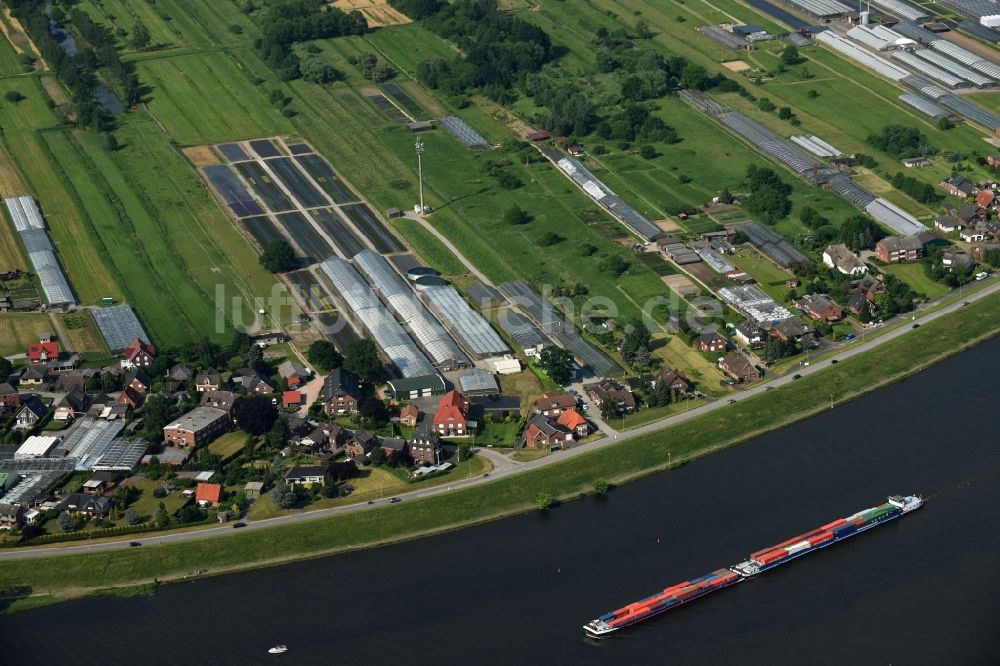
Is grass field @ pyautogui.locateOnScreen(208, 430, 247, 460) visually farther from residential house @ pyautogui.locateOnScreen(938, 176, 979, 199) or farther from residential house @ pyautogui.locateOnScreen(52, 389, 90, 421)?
residential house @ pyautogui.locateOnScreen(938, 176, 979, 199)

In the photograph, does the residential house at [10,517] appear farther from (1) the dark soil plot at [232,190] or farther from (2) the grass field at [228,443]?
(1) the dark soil plot at [232,190]

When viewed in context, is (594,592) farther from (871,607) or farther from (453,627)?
(871,607)

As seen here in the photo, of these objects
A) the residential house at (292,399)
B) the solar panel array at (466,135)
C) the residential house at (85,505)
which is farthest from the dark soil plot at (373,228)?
the residential house at (85,505)

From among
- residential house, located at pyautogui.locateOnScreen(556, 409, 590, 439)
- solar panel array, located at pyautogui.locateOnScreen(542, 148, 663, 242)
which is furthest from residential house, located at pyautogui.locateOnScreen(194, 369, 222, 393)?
solar panel array, located at pyautogui.locateOnScreen(542, 148, 663, 242)

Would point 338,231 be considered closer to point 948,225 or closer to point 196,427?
point 196,427

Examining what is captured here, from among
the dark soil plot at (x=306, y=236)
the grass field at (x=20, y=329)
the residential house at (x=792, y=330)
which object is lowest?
the grass field at (x=20, y=329)
